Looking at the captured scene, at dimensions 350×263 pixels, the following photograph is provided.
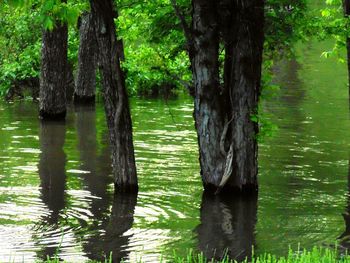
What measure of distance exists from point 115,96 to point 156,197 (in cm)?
192

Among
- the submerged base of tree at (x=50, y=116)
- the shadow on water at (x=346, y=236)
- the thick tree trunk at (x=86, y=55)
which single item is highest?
the thick tree trunk at (x=86, y=55)

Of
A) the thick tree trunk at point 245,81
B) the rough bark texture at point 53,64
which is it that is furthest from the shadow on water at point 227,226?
the rough bark texture at point 53,64

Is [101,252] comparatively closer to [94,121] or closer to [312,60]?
[94,121]

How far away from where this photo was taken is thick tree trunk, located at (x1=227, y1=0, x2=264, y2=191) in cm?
1436

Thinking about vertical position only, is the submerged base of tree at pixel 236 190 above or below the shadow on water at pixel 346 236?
above

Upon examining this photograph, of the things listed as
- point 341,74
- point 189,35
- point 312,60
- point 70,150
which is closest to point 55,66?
point 70,150

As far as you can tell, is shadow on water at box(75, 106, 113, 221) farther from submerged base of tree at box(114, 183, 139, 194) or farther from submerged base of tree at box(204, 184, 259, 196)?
submerged base of tree at box(204, 184, 259, 196)

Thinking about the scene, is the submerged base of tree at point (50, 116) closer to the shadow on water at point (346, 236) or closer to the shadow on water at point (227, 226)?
the shadow on water at point (227, 226)

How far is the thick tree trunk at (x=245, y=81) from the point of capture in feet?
47.1

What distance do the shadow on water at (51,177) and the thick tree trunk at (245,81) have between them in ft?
9.86

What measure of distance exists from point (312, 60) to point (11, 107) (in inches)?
960

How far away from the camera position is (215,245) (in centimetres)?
1172

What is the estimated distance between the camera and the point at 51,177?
16922mm

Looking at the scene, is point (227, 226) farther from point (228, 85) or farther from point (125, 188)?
point (228, 85)
